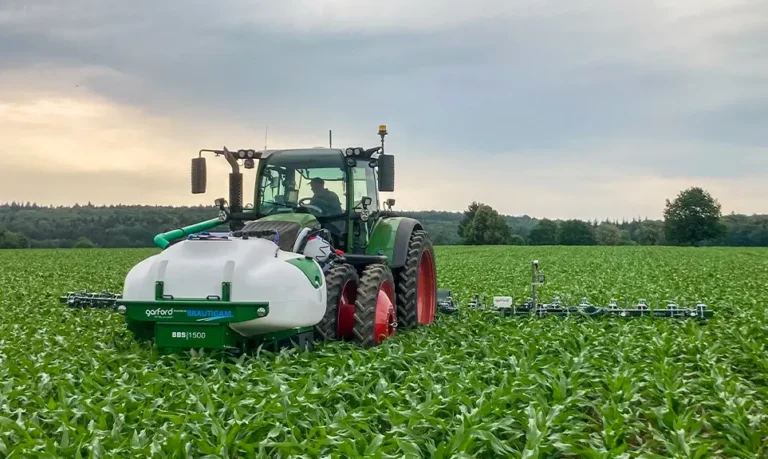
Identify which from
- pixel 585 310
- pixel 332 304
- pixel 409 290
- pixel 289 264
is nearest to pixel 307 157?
pixel 409 290

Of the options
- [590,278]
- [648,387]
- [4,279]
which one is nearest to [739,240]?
[590,278]

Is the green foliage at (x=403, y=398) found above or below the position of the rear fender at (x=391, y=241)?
below

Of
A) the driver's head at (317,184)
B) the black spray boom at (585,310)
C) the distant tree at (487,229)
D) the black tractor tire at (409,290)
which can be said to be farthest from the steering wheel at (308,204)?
the distant tree at (487,229)

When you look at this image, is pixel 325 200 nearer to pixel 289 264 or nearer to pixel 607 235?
pixel 289 264

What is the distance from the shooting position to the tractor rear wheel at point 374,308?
299 inches

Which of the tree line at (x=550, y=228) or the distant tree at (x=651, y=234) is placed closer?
the tree line at (x=550, y=228)

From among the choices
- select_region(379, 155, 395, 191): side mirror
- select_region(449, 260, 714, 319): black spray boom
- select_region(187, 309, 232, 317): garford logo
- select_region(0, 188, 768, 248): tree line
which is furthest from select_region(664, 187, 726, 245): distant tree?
select_region(187, 309, 232, 317): garford logo

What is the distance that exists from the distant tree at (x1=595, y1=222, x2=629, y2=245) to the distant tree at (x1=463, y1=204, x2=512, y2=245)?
11492 millimetres

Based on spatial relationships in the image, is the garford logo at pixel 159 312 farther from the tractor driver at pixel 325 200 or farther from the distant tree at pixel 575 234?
the distant tree at pixel 575 234

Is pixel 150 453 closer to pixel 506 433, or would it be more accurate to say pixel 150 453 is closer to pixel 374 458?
pixel 374 458

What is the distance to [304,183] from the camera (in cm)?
955

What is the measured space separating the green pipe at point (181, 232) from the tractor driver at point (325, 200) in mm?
1332

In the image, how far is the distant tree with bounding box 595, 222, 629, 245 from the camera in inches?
3167

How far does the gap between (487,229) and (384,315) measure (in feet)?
224
